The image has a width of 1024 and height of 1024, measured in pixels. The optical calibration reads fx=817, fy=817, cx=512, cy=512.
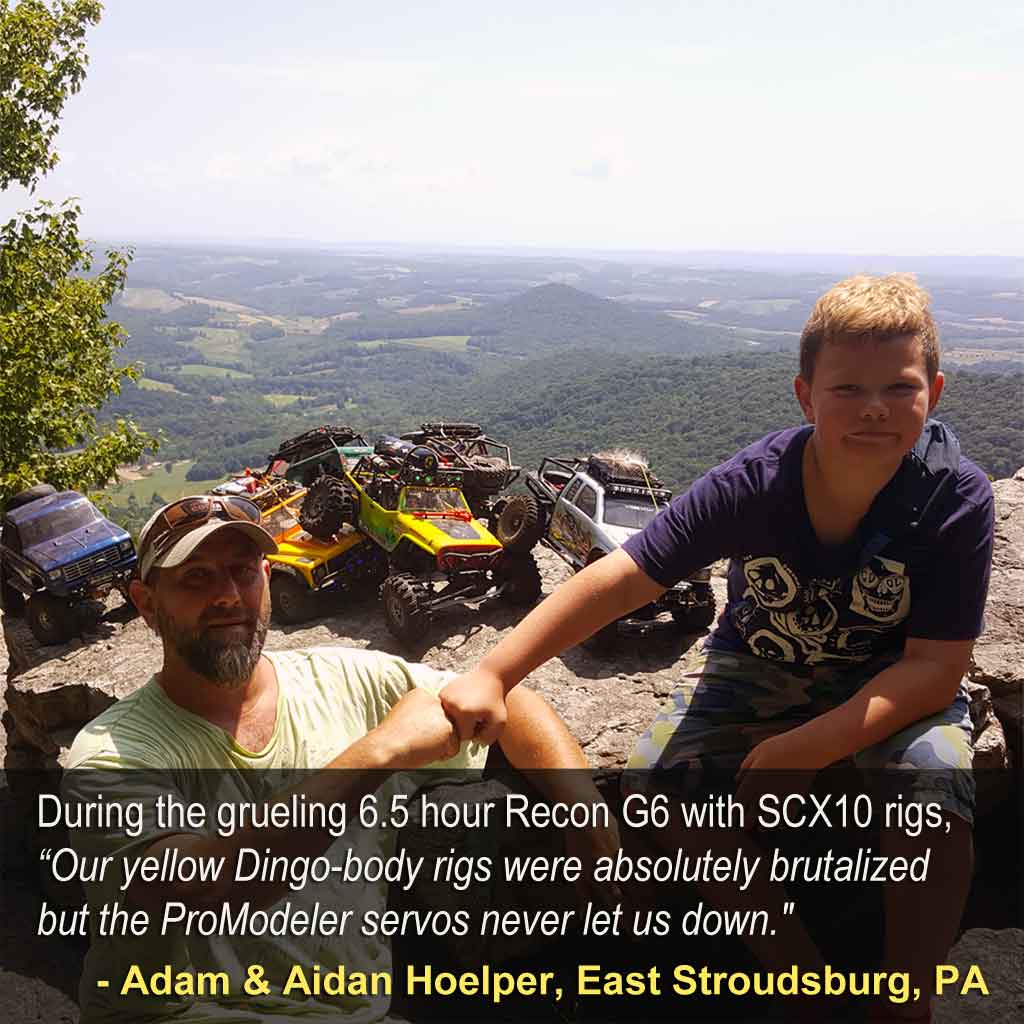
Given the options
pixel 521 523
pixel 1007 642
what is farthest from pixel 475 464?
pixel 1007 642

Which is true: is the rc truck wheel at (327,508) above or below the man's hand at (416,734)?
below

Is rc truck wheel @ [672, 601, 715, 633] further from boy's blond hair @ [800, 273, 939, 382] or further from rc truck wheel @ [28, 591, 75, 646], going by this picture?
rc truck wheel @ [28, 591, 75, 646]

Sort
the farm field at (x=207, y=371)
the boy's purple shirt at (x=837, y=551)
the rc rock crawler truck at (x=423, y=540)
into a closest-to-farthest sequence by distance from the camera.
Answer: the boy's purple shirt at (x=837, y=551)
the rc rock crawler truck at (x=423, y=540)
the farm field at (x=207, y=371)

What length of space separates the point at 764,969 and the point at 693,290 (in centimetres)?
20809

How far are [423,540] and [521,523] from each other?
1082 mm

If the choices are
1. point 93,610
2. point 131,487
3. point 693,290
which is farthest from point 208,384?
point 93,610

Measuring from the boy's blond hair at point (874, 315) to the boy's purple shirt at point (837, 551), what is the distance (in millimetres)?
391

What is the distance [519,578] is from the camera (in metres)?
8.50

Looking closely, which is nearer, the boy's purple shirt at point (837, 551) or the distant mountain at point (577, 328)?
the boy's purple shirt at point (837, 551)

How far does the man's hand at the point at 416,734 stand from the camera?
7.27ft

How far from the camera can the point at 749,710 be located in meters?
3.15

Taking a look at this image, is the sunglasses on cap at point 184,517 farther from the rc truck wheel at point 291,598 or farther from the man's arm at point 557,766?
the rc truck wheel at point 291,598

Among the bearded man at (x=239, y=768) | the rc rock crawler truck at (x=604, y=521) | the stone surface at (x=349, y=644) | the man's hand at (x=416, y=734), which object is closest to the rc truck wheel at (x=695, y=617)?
the rc rock crawler truck at (x=604, y=521)

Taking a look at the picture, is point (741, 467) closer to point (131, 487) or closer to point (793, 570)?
point (793, 570)
